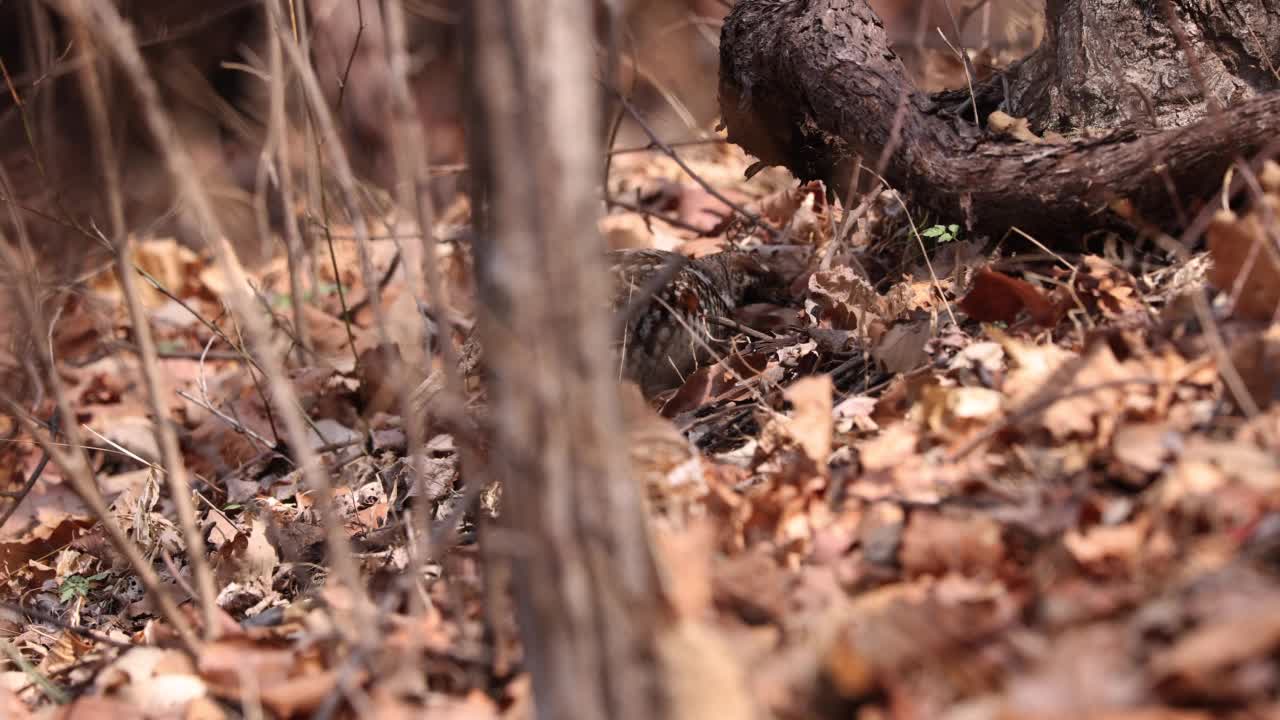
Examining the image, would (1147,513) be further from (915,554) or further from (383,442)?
(383,442)

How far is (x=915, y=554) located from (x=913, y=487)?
23 centimetres

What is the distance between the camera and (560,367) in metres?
1.14

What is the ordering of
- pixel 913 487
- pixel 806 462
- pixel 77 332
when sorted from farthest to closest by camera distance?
pixel 77 332, pixel 806 462, pixel 913 487

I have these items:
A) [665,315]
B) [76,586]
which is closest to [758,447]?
[665,315]

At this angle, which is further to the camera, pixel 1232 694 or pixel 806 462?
pixel 806 462

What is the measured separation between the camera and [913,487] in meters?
1.72

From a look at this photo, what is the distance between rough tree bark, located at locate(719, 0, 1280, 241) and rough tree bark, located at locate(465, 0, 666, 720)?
1297mm

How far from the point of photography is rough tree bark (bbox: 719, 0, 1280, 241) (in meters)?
2.17

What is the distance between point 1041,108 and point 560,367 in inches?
80.6

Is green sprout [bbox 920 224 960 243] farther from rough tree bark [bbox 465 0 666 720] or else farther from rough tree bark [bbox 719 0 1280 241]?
rough tree bark [bbox 465 0 666 720]

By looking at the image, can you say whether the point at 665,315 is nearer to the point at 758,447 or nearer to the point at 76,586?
the point at 758,447

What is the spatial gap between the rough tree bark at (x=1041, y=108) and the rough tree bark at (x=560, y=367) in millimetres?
1297

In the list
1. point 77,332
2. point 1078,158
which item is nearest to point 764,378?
point 1078,158

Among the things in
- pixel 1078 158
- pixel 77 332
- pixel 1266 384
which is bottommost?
pixel 77 332
